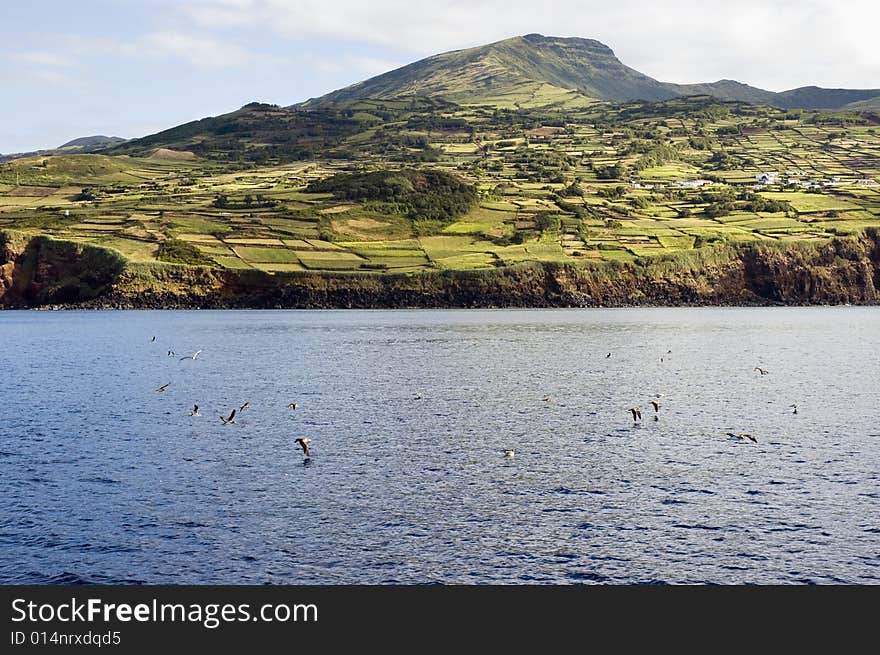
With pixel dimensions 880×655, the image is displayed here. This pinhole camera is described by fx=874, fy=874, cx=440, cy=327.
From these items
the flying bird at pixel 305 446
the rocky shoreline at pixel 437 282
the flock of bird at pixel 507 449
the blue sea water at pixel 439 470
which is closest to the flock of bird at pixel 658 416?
the flock of bird at pixel 507 449

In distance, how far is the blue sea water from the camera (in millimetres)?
27906

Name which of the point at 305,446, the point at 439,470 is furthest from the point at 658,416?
the point at 305,446

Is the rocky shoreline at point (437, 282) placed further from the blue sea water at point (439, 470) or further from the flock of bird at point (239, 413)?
the flock of bird at point (239, 413)

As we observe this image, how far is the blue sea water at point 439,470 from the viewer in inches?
1099

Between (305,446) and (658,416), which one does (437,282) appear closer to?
(658,416)

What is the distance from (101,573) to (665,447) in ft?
95.7

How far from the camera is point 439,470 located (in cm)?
3994

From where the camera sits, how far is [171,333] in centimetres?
11631

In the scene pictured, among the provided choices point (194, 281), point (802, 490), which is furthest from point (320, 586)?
point (194, 281)

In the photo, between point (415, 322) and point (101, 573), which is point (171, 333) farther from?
point (101, 573)

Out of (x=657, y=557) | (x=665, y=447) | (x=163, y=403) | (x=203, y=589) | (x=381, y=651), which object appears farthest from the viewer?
(x=163, y=403)

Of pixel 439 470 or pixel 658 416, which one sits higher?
pixel 439 470

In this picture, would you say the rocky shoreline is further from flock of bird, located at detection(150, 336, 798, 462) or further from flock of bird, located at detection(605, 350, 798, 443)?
flock of bird, located at detection(605, 350, 798, 443)

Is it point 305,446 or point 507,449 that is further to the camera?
point 507,449
